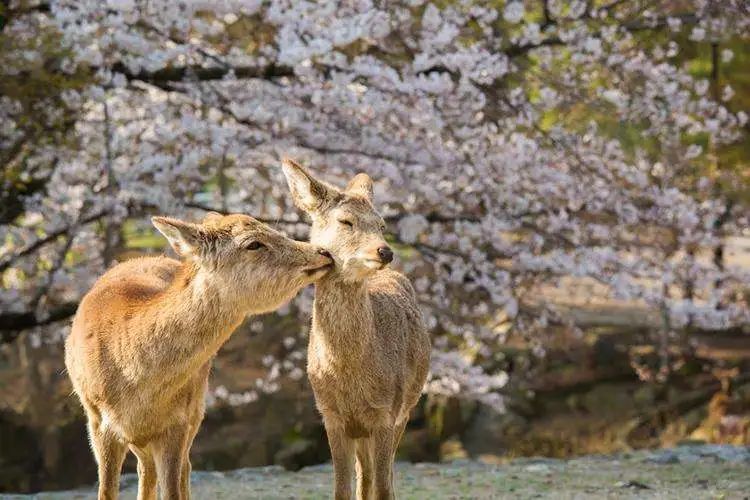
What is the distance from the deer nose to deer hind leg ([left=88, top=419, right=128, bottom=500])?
167cm

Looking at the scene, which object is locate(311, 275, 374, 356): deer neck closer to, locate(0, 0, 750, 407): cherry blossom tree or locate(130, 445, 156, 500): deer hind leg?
locate(130, 445, 156, 500): deer hind leg

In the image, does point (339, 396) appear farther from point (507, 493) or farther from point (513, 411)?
point (513, 411)

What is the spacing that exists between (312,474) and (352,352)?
4.82 meters

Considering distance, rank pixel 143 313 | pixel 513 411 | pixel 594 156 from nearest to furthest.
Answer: pixel 143 313
pixel 594 156
pixel 513 411

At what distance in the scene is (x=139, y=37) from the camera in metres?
11.0

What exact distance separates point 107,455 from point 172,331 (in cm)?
84

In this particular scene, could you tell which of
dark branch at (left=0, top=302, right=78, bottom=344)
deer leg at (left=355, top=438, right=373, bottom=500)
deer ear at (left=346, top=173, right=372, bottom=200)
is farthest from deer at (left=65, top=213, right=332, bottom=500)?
dark branch at (left=0, top=302, right=78, bottom=344)

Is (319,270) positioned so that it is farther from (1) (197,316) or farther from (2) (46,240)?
(2) (46,240)

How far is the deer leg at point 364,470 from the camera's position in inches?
285

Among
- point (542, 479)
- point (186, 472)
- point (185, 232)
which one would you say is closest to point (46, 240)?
point (542, 479)

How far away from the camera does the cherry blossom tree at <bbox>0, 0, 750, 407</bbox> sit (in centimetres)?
1129

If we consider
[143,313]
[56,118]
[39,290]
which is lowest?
[143,313]

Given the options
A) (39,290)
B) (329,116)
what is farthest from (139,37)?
(39,290)

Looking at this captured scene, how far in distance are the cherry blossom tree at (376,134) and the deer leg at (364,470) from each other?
13.8 ft
